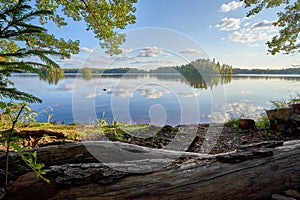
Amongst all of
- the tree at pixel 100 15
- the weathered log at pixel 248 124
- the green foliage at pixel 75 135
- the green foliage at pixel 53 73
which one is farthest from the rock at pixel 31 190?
the weathered log at pixel 248 124

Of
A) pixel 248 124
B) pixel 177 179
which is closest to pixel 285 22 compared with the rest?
pixel 248 124

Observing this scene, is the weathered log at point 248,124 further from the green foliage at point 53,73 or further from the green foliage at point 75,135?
the green foliage at point 53,73

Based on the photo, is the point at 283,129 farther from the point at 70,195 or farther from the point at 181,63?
the point at 70,195

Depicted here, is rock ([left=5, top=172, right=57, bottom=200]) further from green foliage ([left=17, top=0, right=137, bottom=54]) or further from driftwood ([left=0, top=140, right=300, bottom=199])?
green foliage ([left=17, top=0, right=137, bottom=54])

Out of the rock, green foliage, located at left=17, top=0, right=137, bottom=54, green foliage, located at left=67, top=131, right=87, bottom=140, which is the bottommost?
green foliage, located at left=67, top=131, right=87, bottom=140

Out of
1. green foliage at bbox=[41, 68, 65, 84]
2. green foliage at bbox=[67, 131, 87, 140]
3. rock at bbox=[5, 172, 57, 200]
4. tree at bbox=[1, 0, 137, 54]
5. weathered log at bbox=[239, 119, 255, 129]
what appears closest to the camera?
rock at bbox=[5, 172, 57, 200]

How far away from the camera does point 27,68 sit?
104 centimetres

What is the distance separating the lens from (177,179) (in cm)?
111

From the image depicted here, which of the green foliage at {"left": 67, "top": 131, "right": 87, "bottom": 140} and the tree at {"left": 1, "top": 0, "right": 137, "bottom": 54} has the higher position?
the tree at {"left": 1, "top": 0, "right": 137, "bottom": 54}

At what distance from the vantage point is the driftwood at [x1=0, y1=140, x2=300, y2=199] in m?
1.03

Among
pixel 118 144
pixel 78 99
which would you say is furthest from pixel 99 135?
pixel 118 144

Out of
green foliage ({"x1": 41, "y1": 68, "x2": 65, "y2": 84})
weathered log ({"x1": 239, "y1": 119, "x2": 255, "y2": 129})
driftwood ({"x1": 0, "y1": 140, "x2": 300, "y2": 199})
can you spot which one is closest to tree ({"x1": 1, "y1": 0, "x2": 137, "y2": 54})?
green foliage ({"x1": 41, "y1": 68, "x2": 65, "y2": 84})

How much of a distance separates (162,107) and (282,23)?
14.5 ft

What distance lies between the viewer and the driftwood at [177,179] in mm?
1031
